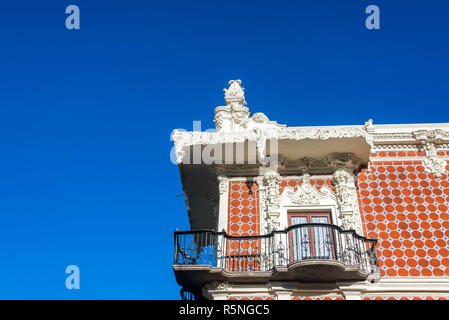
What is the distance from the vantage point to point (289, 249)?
1257cm

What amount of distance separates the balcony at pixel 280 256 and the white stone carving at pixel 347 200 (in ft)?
1.79

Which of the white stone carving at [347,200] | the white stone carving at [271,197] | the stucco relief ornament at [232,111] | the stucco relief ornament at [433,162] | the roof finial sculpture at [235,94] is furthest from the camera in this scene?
the roof finial sculpture at [235,94]

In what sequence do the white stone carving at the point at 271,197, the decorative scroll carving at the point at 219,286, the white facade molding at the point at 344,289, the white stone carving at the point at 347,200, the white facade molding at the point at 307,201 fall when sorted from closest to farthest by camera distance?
the white facade molding at the point at 344,289 < the decorative scroll carving at the point at 219,286 < the white stone carving at the point at 347,200 < the white stone carving at the point at 271,197 < the white facade molding at the point at 307,201

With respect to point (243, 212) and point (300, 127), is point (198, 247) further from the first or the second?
point (300, 127)

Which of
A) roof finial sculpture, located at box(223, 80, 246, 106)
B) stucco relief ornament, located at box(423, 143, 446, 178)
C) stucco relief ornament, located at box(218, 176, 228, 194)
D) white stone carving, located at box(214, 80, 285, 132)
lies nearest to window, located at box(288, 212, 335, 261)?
stucco relief ornament, located at box(218, 176, 228, 194)

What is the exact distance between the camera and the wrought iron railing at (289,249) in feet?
40.6

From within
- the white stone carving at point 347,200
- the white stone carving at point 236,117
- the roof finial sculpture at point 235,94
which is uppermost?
the roof finial sculpture at point 235,94

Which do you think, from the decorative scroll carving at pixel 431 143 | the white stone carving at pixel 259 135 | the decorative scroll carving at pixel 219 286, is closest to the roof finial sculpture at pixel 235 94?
the white stone carving at pixel 259 135

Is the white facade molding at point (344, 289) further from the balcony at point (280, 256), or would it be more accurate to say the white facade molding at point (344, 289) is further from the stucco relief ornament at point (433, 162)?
the stucco relief ornament at point (433, 162)

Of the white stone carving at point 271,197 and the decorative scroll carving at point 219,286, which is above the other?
the white stone carving at point 271,197
